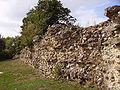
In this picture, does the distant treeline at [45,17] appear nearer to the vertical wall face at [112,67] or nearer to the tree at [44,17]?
the tree at [44,17]

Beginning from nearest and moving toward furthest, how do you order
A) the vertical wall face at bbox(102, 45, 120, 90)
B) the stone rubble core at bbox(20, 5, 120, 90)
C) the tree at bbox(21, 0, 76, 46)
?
the vertical wall face at bbox(102, 45, 120, 90) → the stone rubble core at bbox(20, 5, 120, 90) → the tree at bbox(21, 0, 76, 46)

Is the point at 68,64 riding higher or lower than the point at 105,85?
higher

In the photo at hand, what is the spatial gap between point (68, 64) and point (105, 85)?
341cm

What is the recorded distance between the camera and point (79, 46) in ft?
37.0

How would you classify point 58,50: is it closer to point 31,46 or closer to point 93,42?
point 93,42

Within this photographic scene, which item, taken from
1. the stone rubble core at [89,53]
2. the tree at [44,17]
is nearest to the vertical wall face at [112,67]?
the stone rubble core at [89,53]

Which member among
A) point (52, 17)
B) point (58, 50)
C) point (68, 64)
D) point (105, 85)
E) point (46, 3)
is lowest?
point (105, 85)

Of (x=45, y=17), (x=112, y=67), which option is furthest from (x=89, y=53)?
(x=45, y=17)

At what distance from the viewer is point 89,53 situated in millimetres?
10562

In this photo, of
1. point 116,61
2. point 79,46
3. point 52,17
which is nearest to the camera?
point 116,61

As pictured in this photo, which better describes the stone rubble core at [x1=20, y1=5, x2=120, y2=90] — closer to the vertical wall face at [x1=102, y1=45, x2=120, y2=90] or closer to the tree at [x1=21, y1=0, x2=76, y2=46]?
the vertical wall face at [x1=102, y1=45, x2=120, y2=90]

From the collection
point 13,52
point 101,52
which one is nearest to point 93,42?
point 101,52

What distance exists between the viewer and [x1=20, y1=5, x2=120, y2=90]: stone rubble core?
8.76 metres

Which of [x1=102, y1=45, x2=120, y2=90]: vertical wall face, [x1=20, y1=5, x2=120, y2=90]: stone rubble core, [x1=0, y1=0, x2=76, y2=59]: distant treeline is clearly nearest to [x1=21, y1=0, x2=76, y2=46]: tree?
[x1=0, y1=0, x2=76, y2=59]: distant treeline
